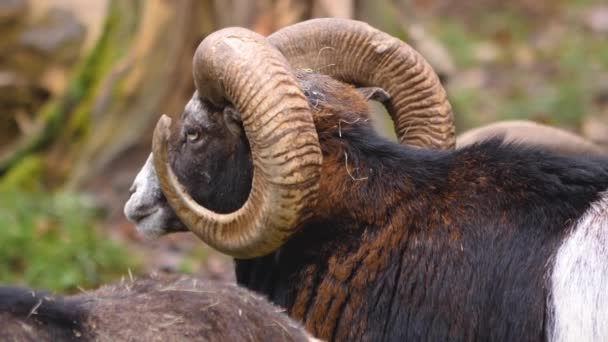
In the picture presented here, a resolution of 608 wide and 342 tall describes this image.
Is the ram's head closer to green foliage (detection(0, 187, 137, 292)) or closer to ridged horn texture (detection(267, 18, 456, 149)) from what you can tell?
ridged horn texture (detection(267, 18, 456, 149))

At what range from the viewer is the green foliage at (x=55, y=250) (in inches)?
353

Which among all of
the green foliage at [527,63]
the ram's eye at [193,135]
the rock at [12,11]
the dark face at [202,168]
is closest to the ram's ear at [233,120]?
the dark face at [202,168]

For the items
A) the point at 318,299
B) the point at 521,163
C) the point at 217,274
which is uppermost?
the point at 521,163

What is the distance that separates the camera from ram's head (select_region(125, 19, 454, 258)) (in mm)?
5793

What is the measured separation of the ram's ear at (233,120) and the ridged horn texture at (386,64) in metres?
0.68

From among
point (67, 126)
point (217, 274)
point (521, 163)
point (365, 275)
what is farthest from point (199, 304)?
point (67, 126)

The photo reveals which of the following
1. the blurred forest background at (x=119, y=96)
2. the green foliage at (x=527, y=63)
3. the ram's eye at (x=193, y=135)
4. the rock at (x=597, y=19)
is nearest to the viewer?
the ram's eye at (x=193, y=135)

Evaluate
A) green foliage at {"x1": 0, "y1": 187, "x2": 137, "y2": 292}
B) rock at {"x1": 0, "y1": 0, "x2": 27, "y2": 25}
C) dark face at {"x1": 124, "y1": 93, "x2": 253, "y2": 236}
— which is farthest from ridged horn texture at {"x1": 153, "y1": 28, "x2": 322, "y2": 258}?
rock at {"x1": 0, "y1": 0, "x2": 27, "y2": 25}

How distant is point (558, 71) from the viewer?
1566 centimetres

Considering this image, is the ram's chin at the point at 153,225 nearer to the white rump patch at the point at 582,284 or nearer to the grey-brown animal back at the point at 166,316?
the grey-brown animal back at the point at 166,316

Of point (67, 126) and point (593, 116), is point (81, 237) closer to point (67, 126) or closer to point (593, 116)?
point (67, 126)

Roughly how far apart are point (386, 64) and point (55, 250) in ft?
12.3

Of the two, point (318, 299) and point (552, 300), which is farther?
point (318, 299)

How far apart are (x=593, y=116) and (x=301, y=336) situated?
963cm
